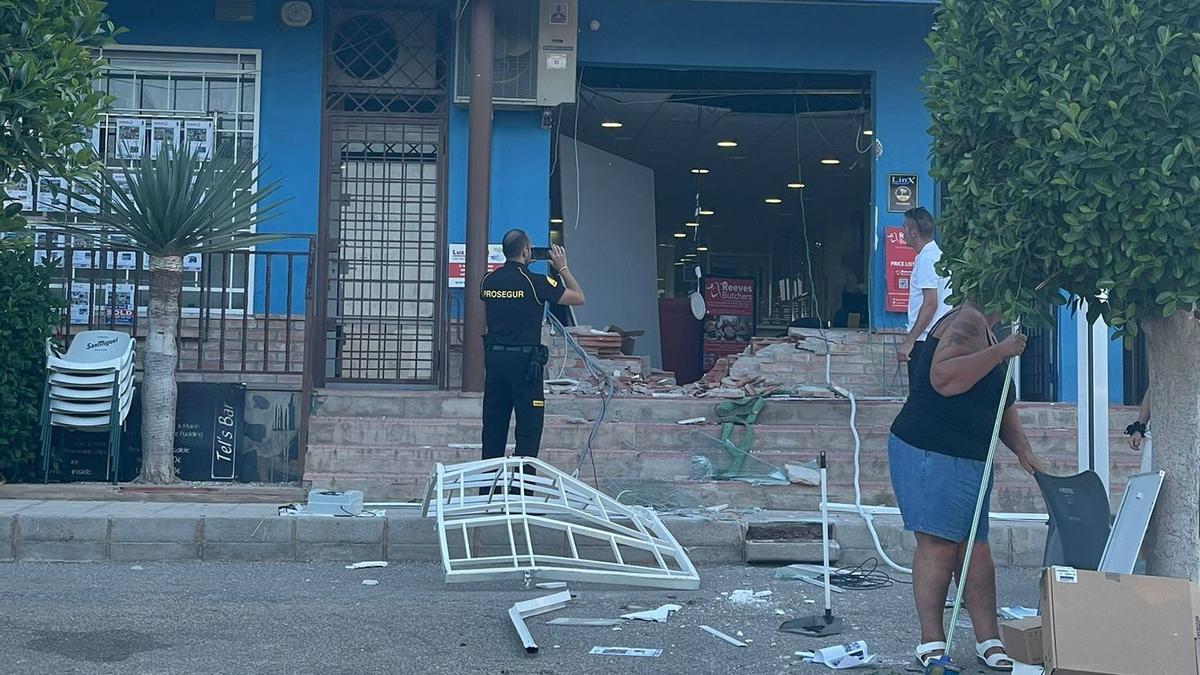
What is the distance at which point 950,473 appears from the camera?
188 inches

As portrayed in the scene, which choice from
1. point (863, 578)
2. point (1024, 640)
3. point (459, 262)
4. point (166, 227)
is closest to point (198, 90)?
point (459, 262)

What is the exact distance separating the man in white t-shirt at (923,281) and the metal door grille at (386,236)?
4987 mm

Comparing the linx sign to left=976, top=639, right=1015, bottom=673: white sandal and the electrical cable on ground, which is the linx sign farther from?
left=976, top=639, right=1015, bottom=673: white sandal

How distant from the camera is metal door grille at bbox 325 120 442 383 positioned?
11.1 metres

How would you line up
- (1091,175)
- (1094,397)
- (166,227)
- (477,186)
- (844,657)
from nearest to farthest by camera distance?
1. (1091,175)
2. (844,657)
3. (1094,397)
4. (166,227)
5. (477,186)

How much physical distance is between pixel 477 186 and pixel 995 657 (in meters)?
6.26

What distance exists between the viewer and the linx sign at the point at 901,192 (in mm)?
11438

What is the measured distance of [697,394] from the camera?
10.1 meters

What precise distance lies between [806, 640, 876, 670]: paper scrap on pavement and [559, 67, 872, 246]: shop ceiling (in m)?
7.83

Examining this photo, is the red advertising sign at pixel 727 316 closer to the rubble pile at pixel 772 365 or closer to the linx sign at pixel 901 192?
the rubble pile at pixel 772 365

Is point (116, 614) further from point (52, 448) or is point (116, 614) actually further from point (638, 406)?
point (638, 406)

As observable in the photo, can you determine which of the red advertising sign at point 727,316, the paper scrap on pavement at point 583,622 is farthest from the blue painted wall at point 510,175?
the red advertising sign at point 727,316

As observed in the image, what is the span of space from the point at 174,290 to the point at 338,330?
101 inches

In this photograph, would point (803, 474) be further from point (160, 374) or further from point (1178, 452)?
point (160, 374)
